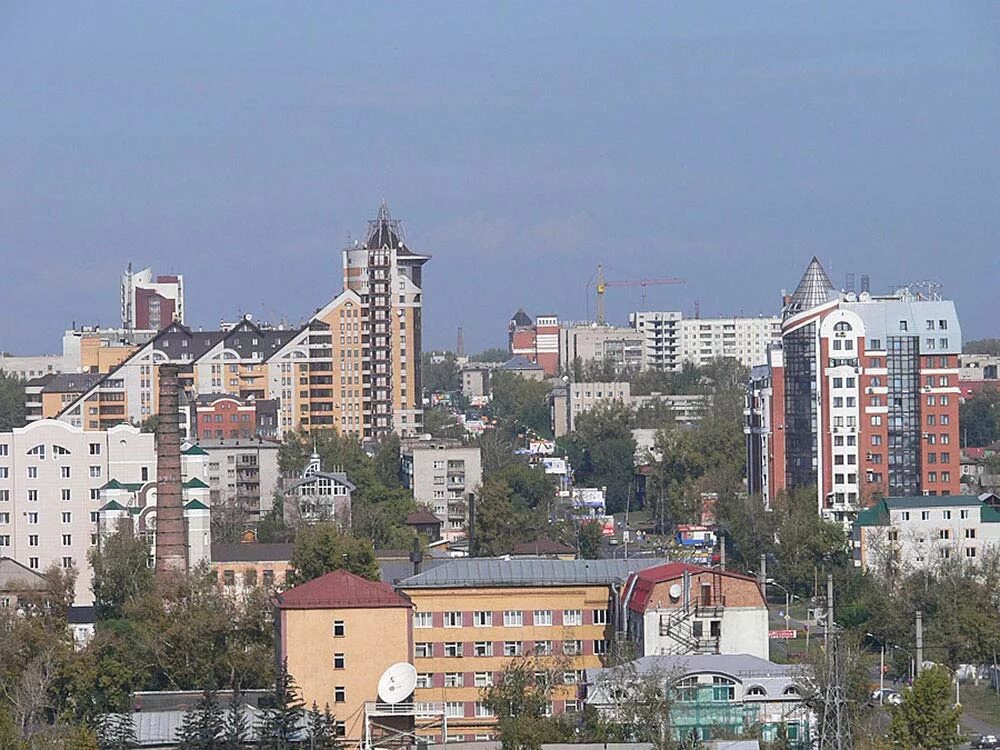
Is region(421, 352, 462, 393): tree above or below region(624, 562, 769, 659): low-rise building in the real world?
above

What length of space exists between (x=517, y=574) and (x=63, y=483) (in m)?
16.1

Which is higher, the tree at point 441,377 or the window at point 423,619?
the tree at point 441,377

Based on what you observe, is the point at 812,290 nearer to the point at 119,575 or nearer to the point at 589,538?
the point at 589,538

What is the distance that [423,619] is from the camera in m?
29.4

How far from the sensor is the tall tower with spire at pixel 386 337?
230 feet

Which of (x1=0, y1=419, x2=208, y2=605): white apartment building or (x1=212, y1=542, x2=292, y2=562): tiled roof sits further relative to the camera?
(x1=0, y1=419, x2=208, y2=605): white apartment building

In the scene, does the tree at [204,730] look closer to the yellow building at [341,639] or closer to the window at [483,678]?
the yellow building at [341,639]

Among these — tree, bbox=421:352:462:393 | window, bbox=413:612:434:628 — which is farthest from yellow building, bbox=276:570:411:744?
tree, bbox=421:352:462:393

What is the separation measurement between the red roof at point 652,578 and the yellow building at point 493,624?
89cm

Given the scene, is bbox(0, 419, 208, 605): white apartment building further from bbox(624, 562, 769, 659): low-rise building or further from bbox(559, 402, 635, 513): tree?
bbox(559, 402, 635, 513): tree

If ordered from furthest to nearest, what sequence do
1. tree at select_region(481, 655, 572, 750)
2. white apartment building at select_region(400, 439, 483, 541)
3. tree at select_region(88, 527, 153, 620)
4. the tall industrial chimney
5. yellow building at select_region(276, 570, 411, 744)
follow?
white apartment building at select_region(400, 439, 483, 541), the tall industrial chimney, tree at select_region(88, 527, 153, 620), yellow building at select_region(276, 570, 411, 744), tree at select_region(481, 655, 572, 750)

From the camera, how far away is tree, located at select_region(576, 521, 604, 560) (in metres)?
49.4

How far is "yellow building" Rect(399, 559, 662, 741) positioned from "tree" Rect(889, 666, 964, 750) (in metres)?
7.21

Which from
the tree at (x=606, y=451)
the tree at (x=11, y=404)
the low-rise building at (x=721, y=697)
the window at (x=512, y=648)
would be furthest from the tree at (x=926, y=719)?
the tree at (x=11, y=404)
